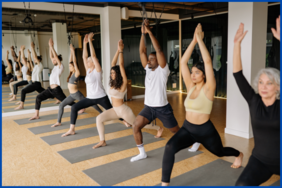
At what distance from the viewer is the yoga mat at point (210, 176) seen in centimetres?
256

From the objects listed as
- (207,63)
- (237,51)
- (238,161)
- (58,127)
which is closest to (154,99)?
(207,63)

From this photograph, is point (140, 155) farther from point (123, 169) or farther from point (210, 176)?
point (210, 176)

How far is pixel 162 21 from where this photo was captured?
28.4 ft

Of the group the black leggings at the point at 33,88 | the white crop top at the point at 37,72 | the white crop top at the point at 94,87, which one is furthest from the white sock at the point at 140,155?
the white crop top at the point at 37,72

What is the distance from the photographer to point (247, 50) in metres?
3.76


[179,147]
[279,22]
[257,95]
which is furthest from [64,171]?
[279,22]

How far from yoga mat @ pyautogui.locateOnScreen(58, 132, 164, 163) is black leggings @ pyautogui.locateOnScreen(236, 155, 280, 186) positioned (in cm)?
207

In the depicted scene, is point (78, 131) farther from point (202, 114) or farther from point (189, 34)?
point (189, 34)

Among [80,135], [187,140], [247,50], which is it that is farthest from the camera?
[80,135]

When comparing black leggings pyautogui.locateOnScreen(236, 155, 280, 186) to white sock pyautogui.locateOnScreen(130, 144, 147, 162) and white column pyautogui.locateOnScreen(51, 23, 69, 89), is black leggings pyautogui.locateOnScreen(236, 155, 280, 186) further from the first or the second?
white column pyautogui.locateOnScreen(51, 23, 69, 89)

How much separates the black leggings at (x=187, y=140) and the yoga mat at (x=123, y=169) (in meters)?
0.59

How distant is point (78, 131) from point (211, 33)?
5065 millimetres

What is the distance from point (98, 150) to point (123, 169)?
2.50ft

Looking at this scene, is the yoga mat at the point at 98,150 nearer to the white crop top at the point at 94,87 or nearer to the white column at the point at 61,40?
the white crop top at the point at 94,87
